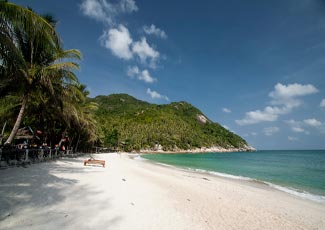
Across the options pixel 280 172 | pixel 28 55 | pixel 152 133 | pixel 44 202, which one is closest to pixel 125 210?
pixel 44 202

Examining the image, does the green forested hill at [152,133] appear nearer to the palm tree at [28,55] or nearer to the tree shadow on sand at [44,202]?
the palm tree at [28,55]

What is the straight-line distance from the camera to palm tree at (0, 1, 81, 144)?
6.04 m

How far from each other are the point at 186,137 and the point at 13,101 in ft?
370

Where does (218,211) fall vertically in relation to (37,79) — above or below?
below

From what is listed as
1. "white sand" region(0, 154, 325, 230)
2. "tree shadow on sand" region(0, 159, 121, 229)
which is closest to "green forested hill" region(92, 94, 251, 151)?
"tree shadow on sand" region(0, 159, 121, 229)

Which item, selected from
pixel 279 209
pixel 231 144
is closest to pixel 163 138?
pixel 231 144

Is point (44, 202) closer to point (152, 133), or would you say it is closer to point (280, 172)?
point (280, 172)

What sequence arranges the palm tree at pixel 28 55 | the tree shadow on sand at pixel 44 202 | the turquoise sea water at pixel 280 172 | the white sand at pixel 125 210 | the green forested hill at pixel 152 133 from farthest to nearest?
the green forested hill at pixel 152 133
the turquoise sea water at pixel 280 172
the palm tree at pixel 28 55
the white sand at pixel 125 210
the tree shadow on sand at pixel 44 202

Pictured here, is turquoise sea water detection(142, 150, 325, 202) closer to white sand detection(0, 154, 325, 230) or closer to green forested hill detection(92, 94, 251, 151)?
white sand detection(0, 154, 325, 230)

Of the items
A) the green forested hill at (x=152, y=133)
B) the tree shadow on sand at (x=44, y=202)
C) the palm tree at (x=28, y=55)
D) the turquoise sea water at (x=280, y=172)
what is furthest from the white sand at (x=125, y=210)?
the green forested hill at (x=152, y=133)

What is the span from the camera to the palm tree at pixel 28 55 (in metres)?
6.04

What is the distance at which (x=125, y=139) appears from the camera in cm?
9881

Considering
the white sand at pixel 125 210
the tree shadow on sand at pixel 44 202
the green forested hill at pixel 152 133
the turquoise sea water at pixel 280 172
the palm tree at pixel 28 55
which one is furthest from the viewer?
the green forested hill at pixel 152 133

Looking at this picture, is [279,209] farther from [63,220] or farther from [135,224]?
[63,220]
